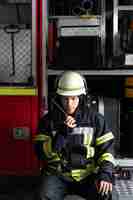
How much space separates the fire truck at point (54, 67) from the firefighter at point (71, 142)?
48 centimetres

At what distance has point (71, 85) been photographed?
7.98ft

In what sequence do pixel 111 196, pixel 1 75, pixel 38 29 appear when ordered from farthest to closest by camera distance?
pixel 1 75 < pixel 38 29 < pixel 111 196

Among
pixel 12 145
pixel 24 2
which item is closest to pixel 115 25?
pixel 24 2

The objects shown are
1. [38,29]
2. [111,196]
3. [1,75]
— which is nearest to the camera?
[111,196]

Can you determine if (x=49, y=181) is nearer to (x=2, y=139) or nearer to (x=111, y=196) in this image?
(x=111, y=196)

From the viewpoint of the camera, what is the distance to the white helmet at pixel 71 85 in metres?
2.43

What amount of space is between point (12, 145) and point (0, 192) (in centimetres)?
32

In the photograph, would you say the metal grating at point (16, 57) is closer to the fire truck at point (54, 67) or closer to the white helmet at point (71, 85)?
the fire truck at point (54, 67)

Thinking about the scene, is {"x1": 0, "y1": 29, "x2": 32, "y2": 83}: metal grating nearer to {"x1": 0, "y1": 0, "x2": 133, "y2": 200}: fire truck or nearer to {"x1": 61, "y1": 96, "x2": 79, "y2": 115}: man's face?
{"x1": 0, "y1": 0, "x2": 133, "y2": 200}: fire truck

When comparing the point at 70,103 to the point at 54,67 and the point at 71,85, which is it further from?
the point at 54,67

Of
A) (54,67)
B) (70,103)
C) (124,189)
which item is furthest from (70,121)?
(124,189)

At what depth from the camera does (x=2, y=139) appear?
305 cm

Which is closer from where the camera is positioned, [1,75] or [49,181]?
[49,181]

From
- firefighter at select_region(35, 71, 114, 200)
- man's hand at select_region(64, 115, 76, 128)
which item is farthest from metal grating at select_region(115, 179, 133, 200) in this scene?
man's hand at select_region(64, 115, 76, 128)
